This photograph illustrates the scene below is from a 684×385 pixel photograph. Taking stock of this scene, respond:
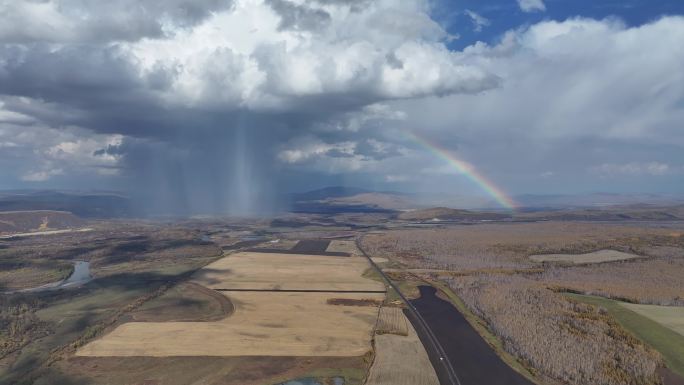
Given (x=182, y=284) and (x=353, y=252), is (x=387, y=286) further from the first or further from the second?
(x=353, y=252)

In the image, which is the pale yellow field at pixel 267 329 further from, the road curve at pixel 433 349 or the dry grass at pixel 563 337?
the dry grass at pixel 563 337

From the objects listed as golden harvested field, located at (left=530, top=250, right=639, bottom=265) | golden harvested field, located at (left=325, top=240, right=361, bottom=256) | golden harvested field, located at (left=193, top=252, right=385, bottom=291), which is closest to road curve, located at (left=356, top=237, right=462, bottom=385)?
golden harvested field, located at (left=193, top=252, right=385, bottom=291)

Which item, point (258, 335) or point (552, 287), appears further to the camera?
point (552, 287)

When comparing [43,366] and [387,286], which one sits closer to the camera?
[43,366]

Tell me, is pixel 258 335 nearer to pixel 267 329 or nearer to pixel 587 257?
pixel 267 329

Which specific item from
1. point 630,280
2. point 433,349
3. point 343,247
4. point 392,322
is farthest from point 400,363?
point 343,247

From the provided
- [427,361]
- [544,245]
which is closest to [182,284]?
[427,361]

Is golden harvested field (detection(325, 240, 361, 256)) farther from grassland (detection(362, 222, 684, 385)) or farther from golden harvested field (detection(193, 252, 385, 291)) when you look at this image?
golden harvested field (detection(193, 252, 385, 291))

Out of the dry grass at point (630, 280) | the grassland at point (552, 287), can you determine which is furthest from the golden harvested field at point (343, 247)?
the dry grass at point (630, 280)
